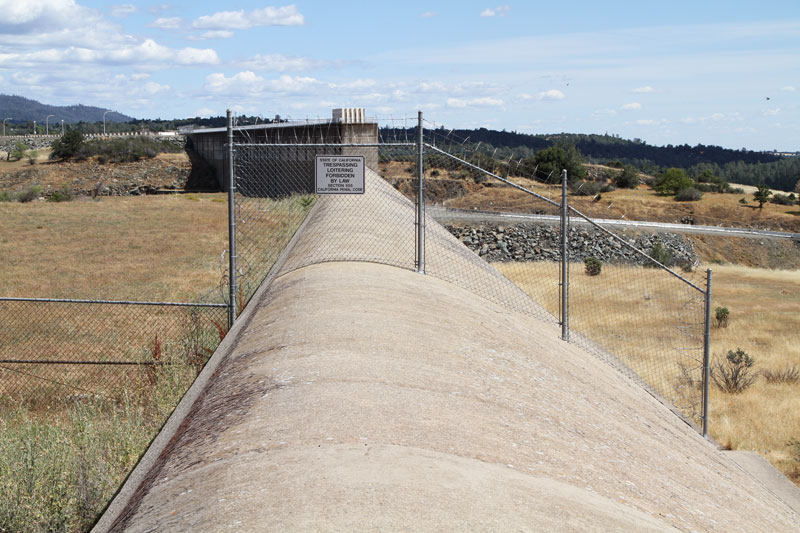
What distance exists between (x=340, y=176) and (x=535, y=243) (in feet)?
97.2

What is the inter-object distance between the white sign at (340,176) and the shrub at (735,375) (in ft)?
35.2

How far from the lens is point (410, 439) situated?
4867mm

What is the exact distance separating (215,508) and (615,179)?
7691cm

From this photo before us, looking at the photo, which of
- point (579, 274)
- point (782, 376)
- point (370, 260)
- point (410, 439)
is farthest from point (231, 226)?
point (579, 274)

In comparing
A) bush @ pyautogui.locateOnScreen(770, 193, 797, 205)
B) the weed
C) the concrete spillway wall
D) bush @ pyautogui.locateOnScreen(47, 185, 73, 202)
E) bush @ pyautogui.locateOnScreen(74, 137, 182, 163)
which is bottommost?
the weed

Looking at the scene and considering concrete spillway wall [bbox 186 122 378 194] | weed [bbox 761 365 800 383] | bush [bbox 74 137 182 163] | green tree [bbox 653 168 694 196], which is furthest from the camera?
green tree [bbox 653 168 694 196]

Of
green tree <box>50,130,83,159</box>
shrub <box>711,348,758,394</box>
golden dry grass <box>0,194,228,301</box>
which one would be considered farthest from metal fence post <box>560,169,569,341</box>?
green tree <box>50,130,83,159</box>

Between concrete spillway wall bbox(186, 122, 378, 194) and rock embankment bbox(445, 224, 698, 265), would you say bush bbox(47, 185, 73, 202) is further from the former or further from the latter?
rock embankment bbox(445, 224, 698, 265)

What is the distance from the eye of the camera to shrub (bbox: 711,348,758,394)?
56.5ft

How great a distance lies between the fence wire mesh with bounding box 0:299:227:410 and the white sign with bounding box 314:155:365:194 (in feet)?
8.04

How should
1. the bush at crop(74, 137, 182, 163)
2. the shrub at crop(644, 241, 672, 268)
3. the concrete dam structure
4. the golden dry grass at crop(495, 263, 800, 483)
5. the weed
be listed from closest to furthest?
the concrete dam structure < the golden dry grass at crop(495, 263, 800, 483) < the weed < the shrub at crop(644, 241, 672, 268) < the bush at crop(74, 137, 182, 163)

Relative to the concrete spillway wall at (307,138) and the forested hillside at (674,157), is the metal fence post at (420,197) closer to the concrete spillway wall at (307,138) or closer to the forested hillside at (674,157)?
the concrete spillway wall at (307,138)

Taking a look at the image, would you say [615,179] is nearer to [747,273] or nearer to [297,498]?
[747,273]

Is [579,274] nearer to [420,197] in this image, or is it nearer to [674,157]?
[420,197]
